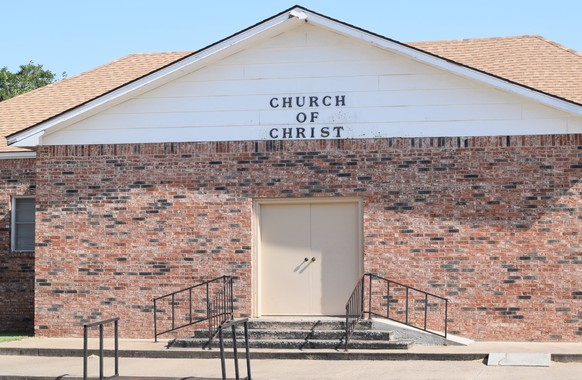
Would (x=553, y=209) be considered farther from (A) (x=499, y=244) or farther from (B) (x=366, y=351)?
(B) (x=366, y=351)

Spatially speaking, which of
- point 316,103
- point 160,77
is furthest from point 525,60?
point 160,77

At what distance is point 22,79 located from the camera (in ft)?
170

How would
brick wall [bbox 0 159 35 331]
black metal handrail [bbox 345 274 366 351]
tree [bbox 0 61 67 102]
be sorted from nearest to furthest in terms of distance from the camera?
black metal handrail [bbox 345 274 366 351] < brick wall [bbox 0 159 35 331] < tree [bbox 0 61 67 102]

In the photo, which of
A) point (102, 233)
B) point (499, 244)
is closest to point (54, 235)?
point (102, 233)

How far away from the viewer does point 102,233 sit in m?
19.1

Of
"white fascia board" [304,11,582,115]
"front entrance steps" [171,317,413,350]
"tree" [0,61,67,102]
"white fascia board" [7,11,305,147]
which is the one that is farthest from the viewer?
"tree" [0,61,67,102]

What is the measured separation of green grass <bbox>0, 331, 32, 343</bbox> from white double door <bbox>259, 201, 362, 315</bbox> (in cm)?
487

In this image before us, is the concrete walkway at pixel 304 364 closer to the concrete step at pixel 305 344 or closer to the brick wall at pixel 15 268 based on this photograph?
the concrete step at pixel 305 344

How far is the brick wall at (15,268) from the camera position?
2148 cm

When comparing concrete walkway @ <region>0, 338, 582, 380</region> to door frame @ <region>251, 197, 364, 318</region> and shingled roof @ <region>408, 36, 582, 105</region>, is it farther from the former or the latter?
shingled roof @ <region>408, 36, 582, 105</region>

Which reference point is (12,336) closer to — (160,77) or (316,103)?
(160,77)

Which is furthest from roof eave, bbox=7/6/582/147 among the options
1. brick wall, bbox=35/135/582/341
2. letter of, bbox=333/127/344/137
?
letter of, bbox=333/127/344/137

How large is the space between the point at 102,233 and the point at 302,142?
13.8 feet

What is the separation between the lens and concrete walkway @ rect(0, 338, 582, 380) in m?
14.3
